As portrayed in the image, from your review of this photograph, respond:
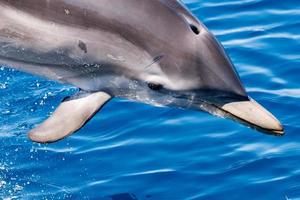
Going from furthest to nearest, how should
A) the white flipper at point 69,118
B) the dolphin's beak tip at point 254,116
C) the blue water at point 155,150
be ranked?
the blue water at point 155,150
the white flipper at point 69,118
the dolphin's beak tip at point 254,116

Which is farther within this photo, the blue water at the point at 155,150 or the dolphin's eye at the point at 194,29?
the blue water at the point at 155,150

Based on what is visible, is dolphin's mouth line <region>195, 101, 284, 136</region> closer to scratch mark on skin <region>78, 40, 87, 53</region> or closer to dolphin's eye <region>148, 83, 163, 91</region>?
dolphin's eye <region>148, 83, 163, 91</region>

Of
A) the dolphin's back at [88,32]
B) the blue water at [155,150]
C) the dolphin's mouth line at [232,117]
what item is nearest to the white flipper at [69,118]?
the dolphin's back at [88,32]

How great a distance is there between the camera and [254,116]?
21.6 ft

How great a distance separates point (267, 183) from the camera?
27.5ft

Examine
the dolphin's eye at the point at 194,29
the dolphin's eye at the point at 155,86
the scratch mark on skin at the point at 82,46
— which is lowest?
the dolphin's eye at the point at 155,86

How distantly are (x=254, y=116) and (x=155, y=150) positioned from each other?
8.68 ft

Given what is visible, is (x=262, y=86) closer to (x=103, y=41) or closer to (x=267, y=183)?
(x=267, y=183)

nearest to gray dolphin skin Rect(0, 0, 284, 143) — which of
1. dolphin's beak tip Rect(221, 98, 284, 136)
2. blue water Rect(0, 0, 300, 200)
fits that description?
dolphin's beak tip Rect(221, 98, 284, 136)

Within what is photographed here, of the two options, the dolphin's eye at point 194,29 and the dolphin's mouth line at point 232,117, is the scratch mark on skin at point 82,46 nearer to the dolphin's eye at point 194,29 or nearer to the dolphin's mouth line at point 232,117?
the dolphin's eye at point 194,29

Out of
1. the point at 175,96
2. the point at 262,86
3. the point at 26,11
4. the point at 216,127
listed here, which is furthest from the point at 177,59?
the point at 262,86

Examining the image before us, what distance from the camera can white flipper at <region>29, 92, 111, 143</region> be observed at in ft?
22.1

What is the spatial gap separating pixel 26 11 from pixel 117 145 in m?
2.87

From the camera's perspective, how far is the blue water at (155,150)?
333 inches
